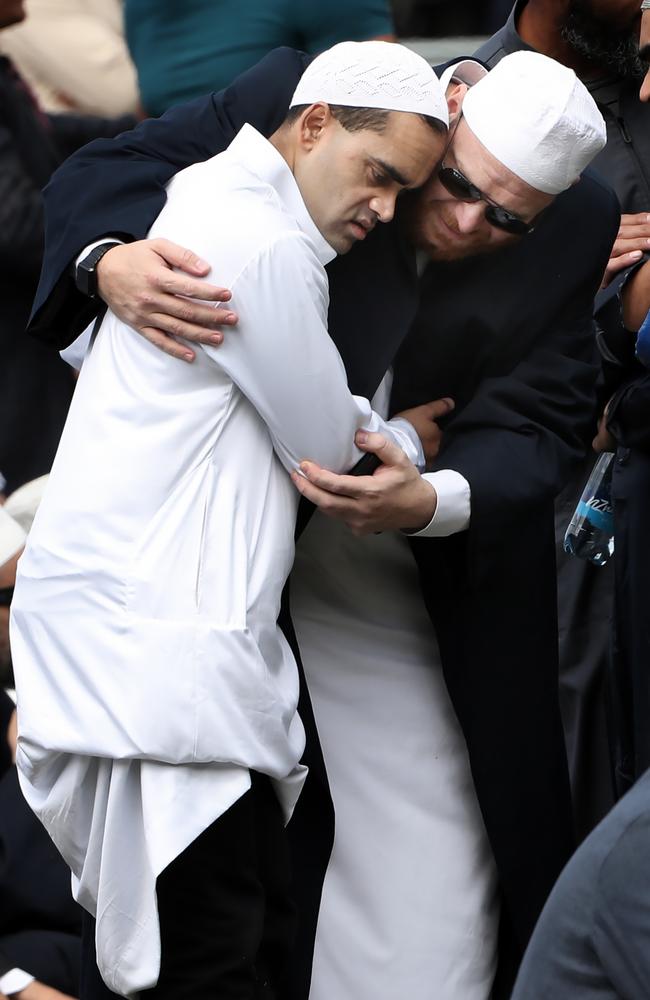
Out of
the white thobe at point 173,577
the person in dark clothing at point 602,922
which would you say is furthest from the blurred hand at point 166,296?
the person in dark clothing at point 602,922

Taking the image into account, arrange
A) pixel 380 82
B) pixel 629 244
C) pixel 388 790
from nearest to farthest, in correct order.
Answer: pixel 380 82
pixel 388 790
pixel 629 244

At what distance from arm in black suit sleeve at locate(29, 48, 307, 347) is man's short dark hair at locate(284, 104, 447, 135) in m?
0.29

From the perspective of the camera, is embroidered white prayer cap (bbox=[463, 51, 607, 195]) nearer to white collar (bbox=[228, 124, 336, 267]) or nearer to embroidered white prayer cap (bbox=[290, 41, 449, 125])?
embroidered white prayer cap (bbox=[290, 41, 449, 125])

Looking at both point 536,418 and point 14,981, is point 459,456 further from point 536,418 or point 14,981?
point 14,981

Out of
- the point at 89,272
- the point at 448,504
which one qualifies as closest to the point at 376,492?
the point at 448,504

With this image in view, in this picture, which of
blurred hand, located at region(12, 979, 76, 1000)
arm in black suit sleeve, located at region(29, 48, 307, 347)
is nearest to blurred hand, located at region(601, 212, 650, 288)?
arm in black suit sleeve, located at region(29, 48, 307, 347)

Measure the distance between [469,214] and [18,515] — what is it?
4.62 feet

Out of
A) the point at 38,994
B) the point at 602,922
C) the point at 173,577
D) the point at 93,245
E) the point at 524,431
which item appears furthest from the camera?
the point at 38,994

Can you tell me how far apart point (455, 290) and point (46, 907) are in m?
1.44

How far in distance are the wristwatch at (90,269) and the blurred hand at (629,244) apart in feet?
3.82

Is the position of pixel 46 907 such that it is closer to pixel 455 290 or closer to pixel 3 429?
pixel 3 429

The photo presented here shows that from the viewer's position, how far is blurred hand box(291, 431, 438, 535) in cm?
262

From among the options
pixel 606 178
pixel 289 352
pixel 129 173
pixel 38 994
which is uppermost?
pixel 129 173

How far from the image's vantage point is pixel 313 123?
2.68 m
